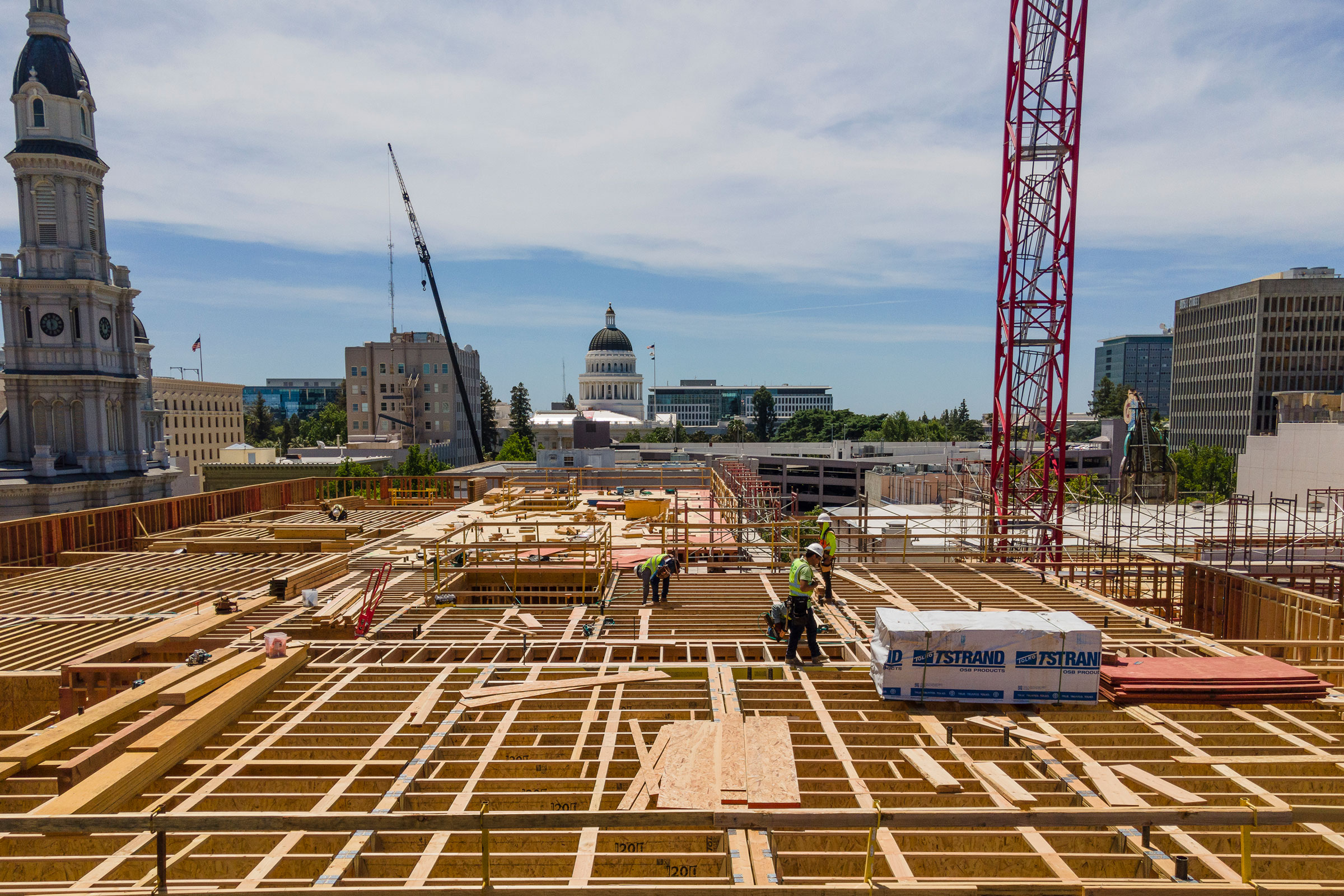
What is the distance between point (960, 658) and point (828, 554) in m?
5.86

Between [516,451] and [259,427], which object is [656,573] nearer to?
[516,451]

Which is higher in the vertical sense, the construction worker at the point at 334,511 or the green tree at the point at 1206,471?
the construction worker at the point at 334,511

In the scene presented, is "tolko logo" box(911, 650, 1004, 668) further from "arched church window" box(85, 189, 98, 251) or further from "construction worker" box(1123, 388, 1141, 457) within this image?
"arched church window" box(85, 189, 98, 251)

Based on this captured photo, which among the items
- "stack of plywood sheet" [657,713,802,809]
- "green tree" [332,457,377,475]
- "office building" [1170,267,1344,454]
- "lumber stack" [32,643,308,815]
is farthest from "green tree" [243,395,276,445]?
"office building" [1170,267,1344,454]

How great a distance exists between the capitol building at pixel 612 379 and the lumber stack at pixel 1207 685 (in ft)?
521

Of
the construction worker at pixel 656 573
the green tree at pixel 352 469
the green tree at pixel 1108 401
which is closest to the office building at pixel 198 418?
the green tree at pixel 352 469

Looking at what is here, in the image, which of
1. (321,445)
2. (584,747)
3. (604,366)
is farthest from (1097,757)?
(604,366)

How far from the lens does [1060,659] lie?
909 cm

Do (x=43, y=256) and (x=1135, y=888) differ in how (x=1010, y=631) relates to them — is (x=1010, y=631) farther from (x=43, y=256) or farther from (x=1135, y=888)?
(x=43, y=256)

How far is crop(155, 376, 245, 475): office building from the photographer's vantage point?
343 ft

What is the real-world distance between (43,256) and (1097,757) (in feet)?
163

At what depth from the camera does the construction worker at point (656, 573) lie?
15.0 metres

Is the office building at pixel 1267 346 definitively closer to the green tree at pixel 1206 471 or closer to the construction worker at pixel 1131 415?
the green tree at pixel 1206 471

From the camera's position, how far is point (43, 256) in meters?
38.7
